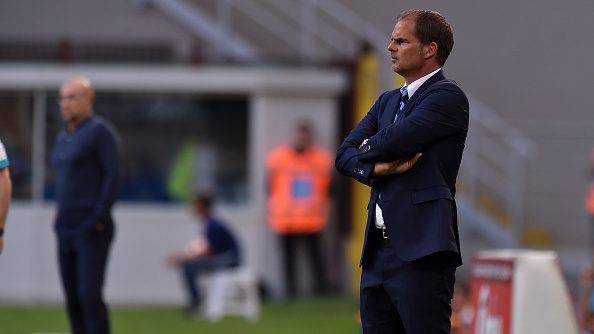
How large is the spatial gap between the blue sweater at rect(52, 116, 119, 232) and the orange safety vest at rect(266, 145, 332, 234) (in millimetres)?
6531

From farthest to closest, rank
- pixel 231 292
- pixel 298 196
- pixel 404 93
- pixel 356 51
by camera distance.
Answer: pixel 356 51, pixel 298 196, pixel 231 292, pixel 404 93

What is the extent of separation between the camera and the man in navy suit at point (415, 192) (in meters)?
5.16

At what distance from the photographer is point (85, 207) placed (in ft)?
27.6

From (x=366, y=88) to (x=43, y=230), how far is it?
4076 millimetres

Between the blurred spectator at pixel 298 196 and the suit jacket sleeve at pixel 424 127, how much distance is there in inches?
380

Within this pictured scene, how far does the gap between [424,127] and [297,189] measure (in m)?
9.89

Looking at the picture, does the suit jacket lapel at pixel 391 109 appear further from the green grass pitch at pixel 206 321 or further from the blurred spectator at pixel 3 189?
the green grass pitch at pixel 206 321

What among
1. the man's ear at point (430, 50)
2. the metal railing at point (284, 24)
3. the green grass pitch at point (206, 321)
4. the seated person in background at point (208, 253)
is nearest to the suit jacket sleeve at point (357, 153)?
the man's ear at point (430, 50)

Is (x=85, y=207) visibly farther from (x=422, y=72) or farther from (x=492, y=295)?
(x=422, y=72)

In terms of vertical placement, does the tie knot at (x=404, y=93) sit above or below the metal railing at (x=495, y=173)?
Result: above

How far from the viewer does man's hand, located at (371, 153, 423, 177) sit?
17.1 ft

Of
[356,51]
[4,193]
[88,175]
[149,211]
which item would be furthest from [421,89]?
[356,51]

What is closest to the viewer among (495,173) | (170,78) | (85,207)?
(85,207)

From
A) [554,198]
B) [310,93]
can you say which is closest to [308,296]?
[310,93]
